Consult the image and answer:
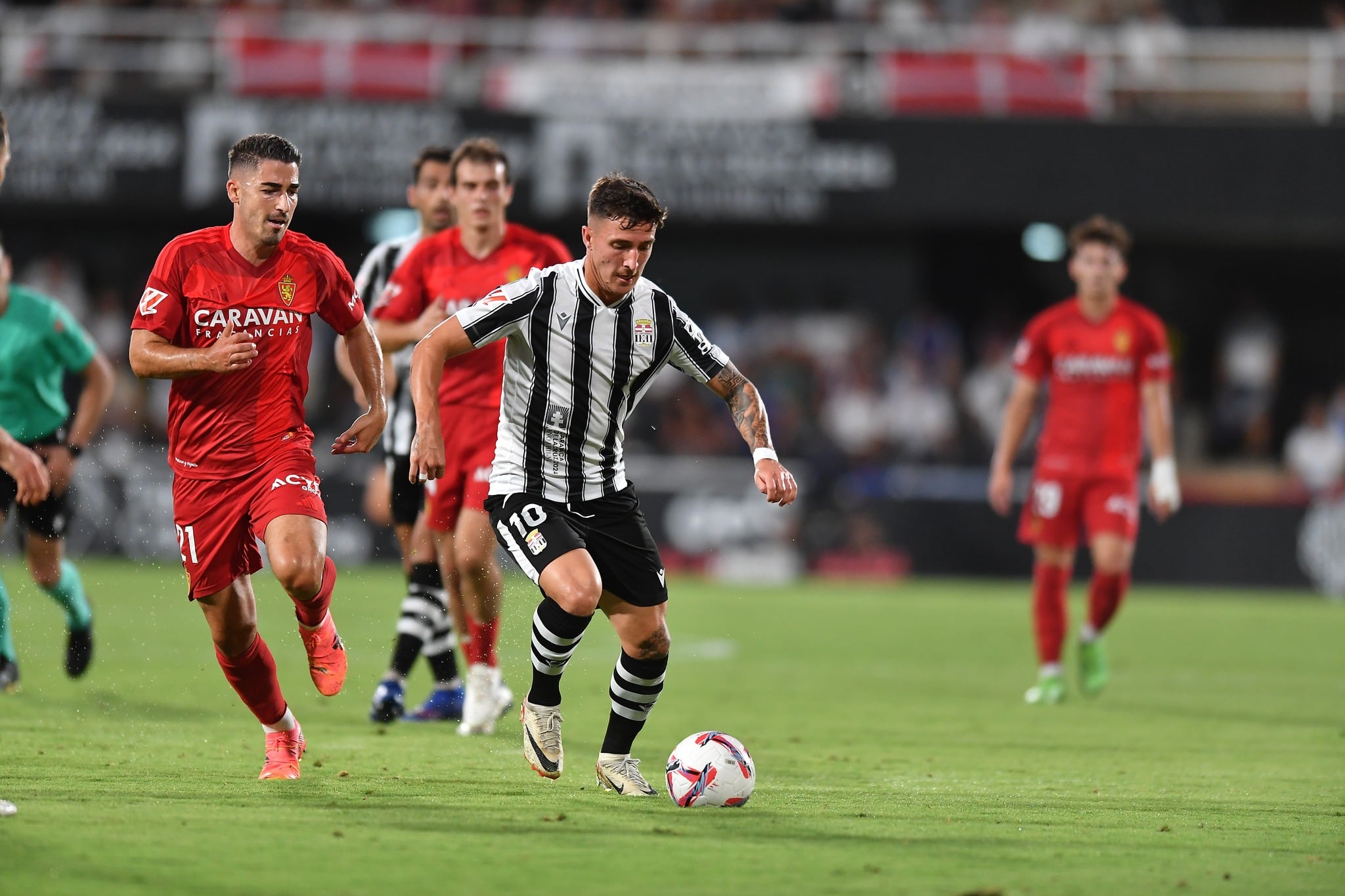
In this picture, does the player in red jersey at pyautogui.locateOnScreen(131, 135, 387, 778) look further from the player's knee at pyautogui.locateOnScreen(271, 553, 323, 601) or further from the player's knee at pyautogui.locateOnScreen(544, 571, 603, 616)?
the player's knee at pyautogui.locateOnScreen(544, 571, 603, 616)

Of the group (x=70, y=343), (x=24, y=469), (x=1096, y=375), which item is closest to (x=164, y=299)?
(x=24, y=469)

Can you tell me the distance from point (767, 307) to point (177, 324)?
52.0 feet

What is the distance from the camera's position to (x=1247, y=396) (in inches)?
812

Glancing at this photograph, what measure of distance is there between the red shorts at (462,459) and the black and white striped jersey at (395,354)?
1.36ft

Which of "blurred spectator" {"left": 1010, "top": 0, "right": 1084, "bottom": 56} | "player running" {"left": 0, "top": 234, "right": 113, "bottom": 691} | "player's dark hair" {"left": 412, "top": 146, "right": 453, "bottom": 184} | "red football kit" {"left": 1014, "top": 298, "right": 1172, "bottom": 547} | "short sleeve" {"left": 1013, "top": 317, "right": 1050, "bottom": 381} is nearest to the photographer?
"player's dark hair" {"left": 412, "top": 146, "right": 453, "bottom": 184}

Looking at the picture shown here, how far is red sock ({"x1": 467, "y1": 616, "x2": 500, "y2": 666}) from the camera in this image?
23.6 feet

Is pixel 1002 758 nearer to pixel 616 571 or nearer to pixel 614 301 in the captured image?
pixel 616 571

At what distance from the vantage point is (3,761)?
6.01 metres

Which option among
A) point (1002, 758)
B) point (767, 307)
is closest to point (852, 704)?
point (1002, 758)

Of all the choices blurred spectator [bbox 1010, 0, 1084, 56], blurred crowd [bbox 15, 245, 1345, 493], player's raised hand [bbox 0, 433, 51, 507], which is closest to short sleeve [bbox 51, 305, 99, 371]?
player's raised hand [bbox 0, 433, 51, 507]

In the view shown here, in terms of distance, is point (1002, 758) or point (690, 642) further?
point (690, 642)

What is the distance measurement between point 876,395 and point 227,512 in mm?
14186

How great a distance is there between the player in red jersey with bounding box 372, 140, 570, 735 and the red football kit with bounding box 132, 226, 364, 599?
1508mm

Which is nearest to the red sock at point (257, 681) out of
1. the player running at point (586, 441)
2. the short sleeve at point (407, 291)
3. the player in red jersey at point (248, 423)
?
the player in red jersey at point (248, 423)
